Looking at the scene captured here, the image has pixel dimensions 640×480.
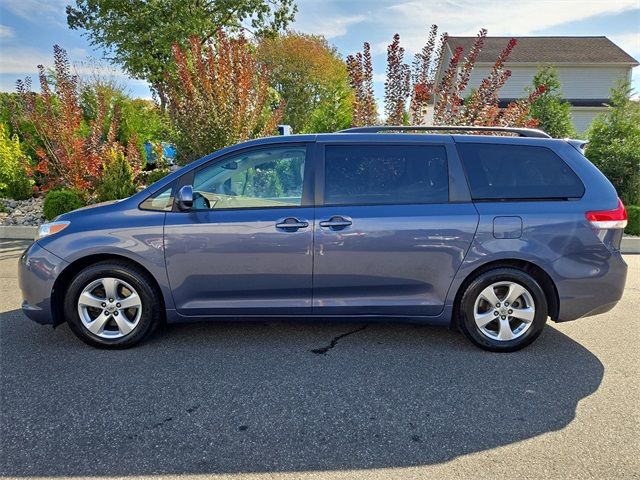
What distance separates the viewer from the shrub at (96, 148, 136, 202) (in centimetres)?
886

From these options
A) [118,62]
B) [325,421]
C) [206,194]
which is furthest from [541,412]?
[118,62]

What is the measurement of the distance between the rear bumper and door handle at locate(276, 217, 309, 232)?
2013 millimetres

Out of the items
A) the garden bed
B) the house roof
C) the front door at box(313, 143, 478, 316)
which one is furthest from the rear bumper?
the house roof

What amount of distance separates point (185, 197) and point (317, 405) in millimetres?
1839

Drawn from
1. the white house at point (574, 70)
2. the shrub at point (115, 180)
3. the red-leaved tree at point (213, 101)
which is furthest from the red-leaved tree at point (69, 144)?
the white house at point (574, 70)

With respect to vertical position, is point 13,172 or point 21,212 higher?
point 13,172

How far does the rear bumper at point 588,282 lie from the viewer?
144 inches

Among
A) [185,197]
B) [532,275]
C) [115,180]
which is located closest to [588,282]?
[532,275]

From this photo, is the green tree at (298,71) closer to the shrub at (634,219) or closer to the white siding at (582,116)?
the white siding at (582,116)

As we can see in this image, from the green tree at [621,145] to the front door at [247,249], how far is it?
9128 millimetres

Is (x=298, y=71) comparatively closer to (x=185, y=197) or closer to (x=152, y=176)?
(x=152, y=176)

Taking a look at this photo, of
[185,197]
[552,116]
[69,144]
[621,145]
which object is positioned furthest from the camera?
[552,116]

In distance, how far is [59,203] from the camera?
8.63 meters

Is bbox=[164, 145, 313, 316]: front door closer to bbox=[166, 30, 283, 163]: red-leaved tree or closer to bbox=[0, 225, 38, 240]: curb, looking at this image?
bbox=[166, 30, 283, 163]: red-leaved tree
